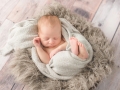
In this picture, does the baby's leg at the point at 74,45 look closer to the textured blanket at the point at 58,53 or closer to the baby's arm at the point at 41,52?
the textured blanket at the point at 58,53

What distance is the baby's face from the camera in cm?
105

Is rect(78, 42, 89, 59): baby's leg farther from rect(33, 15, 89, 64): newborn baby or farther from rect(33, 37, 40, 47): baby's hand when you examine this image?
rect(33, 37, 40, 47): baby's hand

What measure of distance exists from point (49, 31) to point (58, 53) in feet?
0.40

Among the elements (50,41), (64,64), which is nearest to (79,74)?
(64,64)

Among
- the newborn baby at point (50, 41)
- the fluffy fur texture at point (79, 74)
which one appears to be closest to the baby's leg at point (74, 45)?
the newborn baby at point (50, 41)

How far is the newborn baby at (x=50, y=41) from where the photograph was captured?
105cm

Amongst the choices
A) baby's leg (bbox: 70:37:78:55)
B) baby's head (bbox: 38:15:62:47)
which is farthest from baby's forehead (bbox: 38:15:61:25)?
baby's leg (bbox: 70:37:78:55)

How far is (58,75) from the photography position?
3.52ft

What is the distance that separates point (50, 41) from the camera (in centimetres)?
108

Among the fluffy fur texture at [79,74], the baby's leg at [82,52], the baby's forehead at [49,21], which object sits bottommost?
the fluffy fur texture at [79,74]

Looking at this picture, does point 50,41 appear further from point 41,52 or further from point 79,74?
point 79,74

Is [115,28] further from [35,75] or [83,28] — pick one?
[35,75]

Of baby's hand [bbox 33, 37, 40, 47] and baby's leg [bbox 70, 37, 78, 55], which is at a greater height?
baby's leg [bbox 70, 37, 78, 55]

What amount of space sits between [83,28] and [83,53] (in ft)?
0.66
